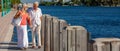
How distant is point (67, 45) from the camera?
931 cm

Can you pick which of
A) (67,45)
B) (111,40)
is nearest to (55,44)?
(67,45)

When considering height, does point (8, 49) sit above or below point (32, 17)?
below

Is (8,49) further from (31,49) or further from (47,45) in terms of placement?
(47,45)

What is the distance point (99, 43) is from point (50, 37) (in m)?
7.80

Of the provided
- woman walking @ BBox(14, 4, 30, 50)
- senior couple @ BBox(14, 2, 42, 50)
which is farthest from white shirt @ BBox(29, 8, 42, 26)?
woman walking @ BBox(14, 4, 30, 50)

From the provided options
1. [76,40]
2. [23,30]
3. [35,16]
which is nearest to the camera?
[76,40]

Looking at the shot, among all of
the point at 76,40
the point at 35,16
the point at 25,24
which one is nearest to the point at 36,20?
the point at 35,16

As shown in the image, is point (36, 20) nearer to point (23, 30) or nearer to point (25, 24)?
point (25, 24)

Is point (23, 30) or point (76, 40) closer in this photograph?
point (76, 40)

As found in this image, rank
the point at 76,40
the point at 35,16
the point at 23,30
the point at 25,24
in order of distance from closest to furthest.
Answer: the point at 76,40
the point at 23,30
the point at 25,24
the point at 35,16

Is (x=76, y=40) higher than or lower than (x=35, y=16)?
higher

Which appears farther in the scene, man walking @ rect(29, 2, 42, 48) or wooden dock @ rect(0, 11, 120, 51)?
man walking @ rect(29, 2, 42, 48)

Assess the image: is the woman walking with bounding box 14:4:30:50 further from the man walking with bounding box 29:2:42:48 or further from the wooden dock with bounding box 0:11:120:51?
the wooden dock with bounding box 0:11:120:51

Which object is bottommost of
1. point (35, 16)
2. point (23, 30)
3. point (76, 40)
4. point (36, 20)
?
point (23, 30)
